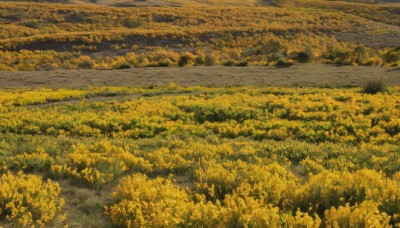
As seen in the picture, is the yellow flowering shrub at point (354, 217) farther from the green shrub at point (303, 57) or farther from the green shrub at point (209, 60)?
the green shrub at point (303, 57)

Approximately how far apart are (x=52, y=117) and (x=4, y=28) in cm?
5077

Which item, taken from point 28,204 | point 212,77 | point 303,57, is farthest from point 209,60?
point 28,204

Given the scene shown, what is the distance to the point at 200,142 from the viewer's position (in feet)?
43.5

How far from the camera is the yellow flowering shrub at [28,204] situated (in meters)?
6.55

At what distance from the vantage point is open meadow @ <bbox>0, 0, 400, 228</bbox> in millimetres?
6695

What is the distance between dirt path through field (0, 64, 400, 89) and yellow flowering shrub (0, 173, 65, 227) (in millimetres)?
24077

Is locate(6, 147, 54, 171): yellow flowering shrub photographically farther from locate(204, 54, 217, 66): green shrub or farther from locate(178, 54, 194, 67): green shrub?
locate(178, 54, 194, 67): green shrub

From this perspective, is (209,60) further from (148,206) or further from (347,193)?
(148,206)

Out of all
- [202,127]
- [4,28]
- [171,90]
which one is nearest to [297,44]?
[171,90]

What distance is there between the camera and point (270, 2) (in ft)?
382

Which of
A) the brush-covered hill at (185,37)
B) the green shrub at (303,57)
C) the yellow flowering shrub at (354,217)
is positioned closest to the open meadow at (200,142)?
the yellow flowering shrub at (354,217)

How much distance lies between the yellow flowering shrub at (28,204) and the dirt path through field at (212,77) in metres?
24.1

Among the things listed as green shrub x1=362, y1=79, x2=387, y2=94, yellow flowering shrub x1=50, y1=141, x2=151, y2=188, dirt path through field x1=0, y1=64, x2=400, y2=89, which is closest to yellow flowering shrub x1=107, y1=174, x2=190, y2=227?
yellow flowering shrub x1=50, y1=141, x2=151, y2=188

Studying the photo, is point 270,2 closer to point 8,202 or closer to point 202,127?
point 202,127
